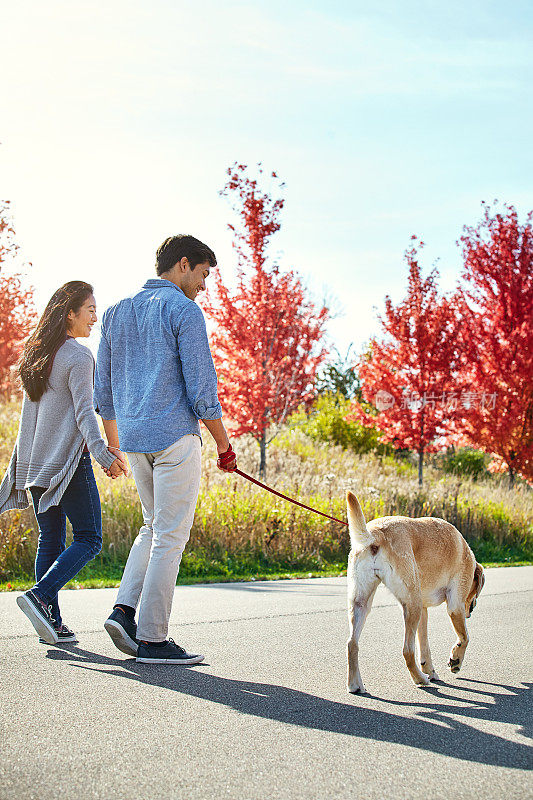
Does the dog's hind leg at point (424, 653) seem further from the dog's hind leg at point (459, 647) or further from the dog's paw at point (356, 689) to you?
the dog's paw at point (356, 689)

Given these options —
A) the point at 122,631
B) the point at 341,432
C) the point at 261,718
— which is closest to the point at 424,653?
the point at 261,718

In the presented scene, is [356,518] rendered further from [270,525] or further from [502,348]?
[502,348]

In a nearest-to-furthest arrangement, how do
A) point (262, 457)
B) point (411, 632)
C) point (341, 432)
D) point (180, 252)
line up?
point (411, 632) → point (180, 252) → point (262, 457) → point (341, 432)

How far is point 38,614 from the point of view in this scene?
486 cm

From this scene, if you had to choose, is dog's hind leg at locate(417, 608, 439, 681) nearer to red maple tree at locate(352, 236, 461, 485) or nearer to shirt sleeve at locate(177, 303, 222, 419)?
shirt sleeve at locate(177, 303, 222, 419)

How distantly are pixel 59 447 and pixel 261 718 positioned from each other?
7.74 feet

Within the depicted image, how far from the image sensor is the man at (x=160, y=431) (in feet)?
14.9

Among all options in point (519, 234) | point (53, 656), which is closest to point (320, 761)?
point (53, 656)

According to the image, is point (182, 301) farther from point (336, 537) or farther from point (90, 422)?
point (336, 537)

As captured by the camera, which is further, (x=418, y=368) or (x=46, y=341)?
(x=418, y=368)

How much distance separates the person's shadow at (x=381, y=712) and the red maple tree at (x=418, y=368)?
43.3 feet

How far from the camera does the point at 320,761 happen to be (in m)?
3.18

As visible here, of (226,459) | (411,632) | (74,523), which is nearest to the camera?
(411,632)

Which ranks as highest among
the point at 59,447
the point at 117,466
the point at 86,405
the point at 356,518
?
the point at 86,405
